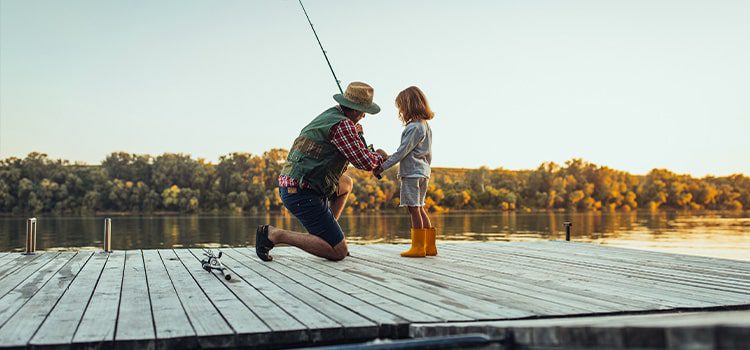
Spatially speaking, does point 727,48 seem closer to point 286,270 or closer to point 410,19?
point 410,19

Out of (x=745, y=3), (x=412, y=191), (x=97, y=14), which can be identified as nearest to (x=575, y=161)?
(x=745, y=3)

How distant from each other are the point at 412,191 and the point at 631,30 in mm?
49874

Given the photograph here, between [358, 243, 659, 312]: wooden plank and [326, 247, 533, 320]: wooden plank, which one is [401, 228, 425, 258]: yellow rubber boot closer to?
[358, 243, 659, 312]: wooden plank

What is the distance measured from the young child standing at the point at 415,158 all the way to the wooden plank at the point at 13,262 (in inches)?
116

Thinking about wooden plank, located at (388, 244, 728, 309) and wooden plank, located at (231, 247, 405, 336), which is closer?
wooden plank, located at (231, 247, 405, 336)

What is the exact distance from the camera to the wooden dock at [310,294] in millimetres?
2404

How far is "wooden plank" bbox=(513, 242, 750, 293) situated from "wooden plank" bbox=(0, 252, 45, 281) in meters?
4.51

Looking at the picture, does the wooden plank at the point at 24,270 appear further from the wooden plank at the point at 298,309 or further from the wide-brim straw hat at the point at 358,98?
the wide-brim straw hat at the point at 358,98

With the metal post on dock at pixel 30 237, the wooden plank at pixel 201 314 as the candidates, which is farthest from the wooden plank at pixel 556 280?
the metal post on dock at pixel 30 237

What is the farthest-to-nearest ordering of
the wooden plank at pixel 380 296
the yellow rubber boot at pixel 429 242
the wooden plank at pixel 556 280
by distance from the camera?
the yellow rubber boot at pixel 429 242, the wooden plank at pixel 556 280, the wooden plank at pixel 380 296

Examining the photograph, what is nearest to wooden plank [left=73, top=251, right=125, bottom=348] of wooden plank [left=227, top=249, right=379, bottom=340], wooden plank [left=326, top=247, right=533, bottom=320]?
wooden plank [left=227, top=249, right=379, bottom=340]

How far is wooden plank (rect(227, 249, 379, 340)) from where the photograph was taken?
2449 mm

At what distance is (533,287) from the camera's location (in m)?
3.62

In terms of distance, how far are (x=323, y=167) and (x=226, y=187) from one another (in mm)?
59128
